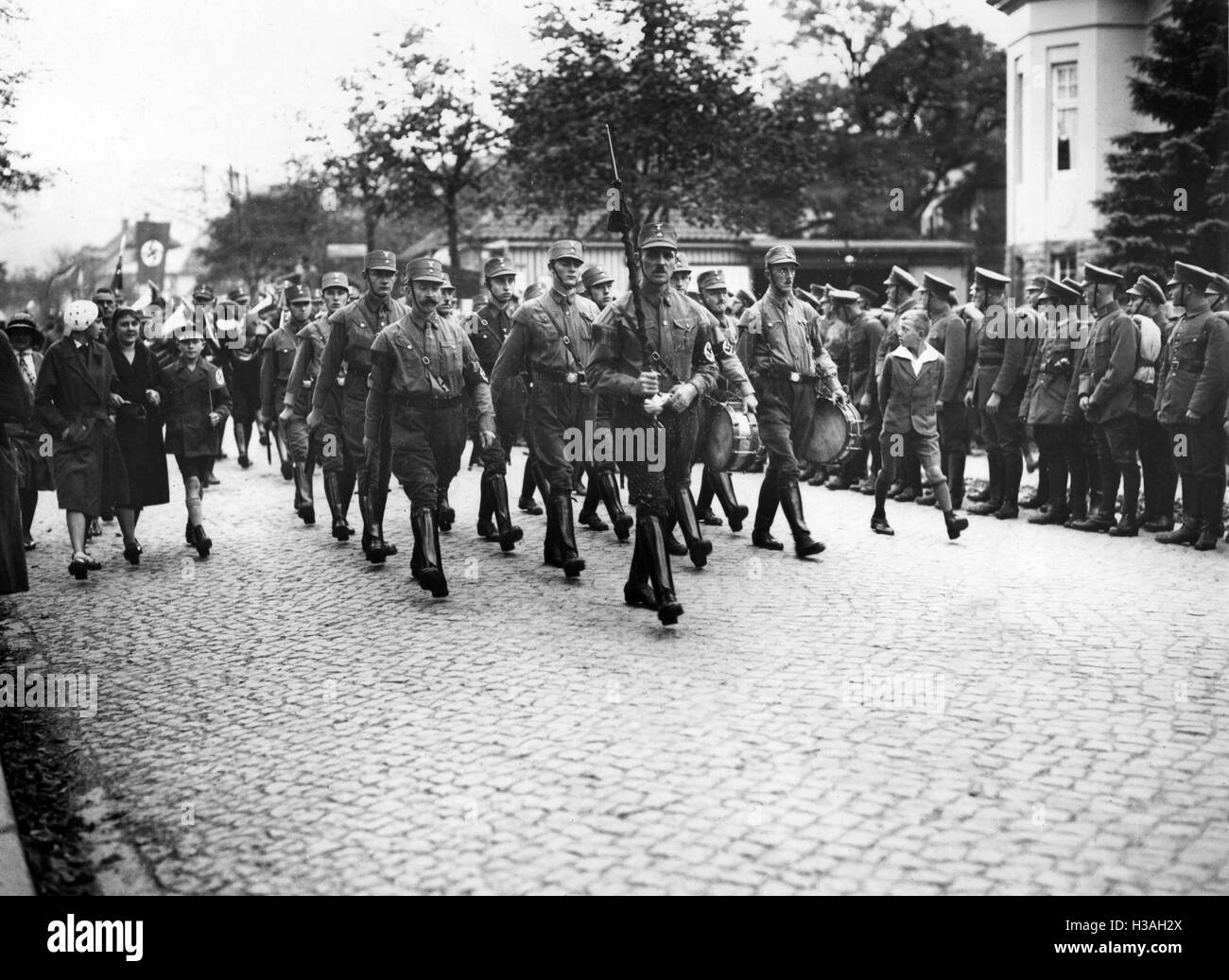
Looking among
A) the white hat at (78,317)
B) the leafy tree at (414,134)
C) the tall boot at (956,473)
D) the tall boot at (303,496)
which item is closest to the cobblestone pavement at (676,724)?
the white hat at (78,317)

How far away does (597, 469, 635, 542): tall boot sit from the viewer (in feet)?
39.7

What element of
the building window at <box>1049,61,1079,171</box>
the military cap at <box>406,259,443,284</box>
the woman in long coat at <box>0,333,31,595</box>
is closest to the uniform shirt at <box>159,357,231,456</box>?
the military cap at <box>406,259,443,284</box>

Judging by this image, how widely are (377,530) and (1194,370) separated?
6.33 metres

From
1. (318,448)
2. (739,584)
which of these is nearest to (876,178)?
(318,448)

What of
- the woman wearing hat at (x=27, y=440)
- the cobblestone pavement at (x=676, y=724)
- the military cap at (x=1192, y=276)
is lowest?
the cobblestone pavement at (x=676, y=724)

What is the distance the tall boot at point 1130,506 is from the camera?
12398mm

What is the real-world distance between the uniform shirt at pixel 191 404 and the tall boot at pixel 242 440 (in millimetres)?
6662

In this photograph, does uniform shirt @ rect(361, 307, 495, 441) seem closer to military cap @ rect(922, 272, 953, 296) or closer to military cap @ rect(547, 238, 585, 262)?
military cap @ rect(547, 238, 585, 262)

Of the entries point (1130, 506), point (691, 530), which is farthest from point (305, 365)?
point (1130, 506)

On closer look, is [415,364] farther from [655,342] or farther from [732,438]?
[732,438]

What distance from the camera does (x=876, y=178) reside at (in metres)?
53.7

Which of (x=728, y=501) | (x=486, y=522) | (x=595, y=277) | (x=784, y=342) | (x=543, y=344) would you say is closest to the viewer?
(x=543, y=344)

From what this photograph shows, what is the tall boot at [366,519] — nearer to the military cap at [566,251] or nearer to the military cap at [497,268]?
the military cap at [566,251]

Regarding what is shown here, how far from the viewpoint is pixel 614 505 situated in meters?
12.4
